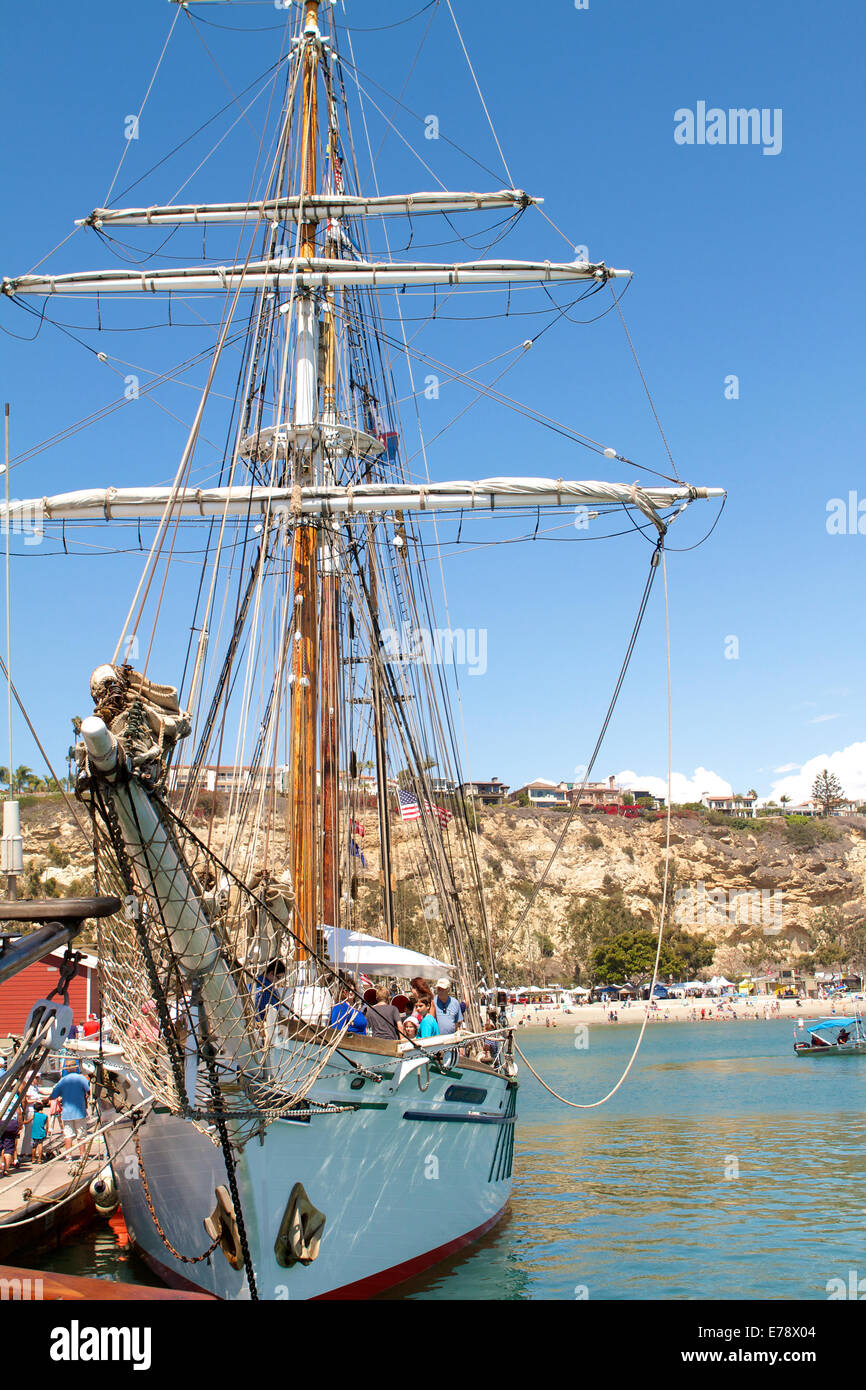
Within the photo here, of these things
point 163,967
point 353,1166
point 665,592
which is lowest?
point 353,1166

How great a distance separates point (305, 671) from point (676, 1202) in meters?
11.2

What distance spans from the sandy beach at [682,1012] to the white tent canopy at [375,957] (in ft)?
226

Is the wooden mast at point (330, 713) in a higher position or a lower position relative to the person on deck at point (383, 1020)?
higher

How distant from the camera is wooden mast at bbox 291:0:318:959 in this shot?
14.5 meters

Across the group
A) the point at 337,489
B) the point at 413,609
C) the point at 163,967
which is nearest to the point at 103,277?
the point at 337,489

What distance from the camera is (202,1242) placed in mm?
11602

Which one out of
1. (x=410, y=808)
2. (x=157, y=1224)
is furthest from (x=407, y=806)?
(x=157, y=1224)

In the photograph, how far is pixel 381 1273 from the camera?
40.0 feet

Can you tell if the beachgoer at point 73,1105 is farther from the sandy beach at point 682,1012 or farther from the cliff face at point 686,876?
the cliff face at point 686,876

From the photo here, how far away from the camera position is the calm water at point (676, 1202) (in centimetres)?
1399

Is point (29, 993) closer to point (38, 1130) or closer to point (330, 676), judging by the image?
point (38, 1130)

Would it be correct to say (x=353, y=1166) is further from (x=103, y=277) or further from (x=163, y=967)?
(x=103, y=277)

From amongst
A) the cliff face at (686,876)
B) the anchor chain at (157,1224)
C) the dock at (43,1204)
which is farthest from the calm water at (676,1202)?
the cliff face at (686,876)
